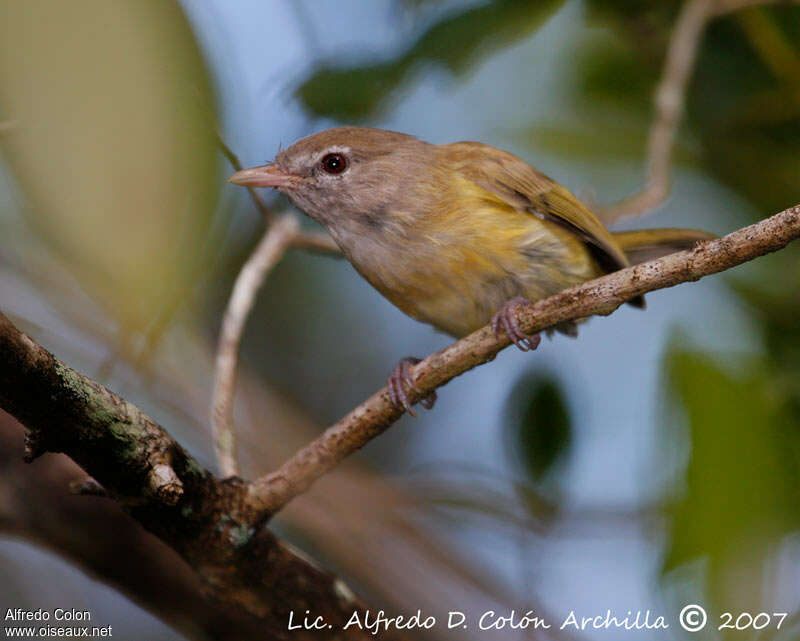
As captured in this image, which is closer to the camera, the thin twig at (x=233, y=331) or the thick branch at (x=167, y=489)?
the thick branch at (x=167, y=489)

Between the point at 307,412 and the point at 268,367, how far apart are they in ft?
1.28

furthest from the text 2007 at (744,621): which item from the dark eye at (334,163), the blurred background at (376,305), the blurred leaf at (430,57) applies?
the dark eye at (334,163)

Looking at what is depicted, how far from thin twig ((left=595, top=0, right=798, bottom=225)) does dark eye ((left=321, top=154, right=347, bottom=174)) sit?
3.65 feet

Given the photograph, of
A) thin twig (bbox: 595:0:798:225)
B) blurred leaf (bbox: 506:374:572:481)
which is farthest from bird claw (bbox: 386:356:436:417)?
thin twig (bbox: 595:0:798:225)

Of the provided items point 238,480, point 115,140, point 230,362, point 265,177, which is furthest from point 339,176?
point 115,140

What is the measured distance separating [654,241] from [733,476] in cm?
102

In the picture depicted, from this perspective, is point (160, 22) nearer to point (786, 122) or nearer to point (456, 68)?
point (456, 68)

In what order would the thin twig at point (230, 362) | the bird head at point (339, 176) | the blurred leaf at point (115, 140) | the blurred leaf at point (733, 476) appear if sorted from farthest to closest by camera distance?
1. the bird head at point (339, 176)
2. the thin twig at point (230, 362)
3. the blurred leaf at point (733, 476)
4. the blurred leaf at point (115, 140)

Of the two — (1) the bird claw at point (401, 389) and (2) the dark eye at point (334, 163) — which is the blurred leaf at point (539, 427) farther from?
(2) the dark eye at point (334, 163)

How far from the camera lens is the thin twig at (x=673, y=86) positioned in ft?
9.96

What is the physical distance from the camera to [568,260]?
2.89 meters

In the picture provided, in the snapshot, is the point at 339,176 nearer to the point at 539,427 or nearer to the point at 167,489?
the point at 539,427

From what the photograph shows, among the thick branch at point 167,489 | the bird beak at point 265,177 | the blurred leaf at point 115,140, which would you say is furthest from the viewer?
the bird beak at point 265,177

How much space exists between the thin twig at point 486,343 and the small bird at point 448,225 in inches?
18.1
